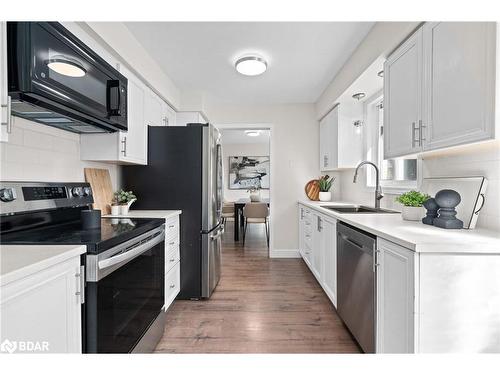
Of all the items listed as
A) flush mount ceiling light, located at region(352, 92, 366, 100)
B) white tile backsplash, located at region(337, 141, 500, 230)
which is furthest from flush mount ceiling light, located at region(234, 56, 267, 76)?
white tile backsplash, located at region(337, 141, 500, 230)

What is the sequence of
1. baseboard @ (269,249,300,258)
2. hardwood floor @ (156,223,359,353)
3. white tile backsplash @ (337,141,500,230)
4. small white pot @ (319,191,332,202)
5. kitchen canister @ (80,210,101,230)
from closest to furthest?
white tile backsplash @ (337,141,500,230) → kitchen canister @ (80,210,101,230) → hardwood floor @ (156,223,359,353) → small white pot @ (319,191,332,202) → baseboard @ (269,249,300,258)

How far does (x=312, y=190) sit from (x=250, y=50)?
2.31m

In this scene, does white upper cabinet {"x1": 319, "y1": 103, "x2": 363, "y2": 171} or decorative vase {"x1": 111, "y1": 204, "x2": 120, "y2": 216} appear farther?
white upper cabinet {"x1": 319, "y1": 103, "x2": 363, "y2": 171}

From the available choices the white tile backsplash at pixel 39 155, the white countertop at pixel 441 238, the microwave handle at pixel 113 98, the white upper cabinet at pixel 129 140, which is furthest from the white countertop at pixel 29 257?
the white countertop at pixel 441 238

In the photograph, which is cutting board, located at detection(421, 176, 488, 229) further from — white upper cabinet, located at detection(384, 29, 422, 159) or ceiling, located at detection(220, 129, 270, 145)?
ceiling, located at detection(220, 129, 270, 145)

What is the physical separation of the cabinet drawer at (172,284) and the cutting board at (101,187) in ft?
2.55

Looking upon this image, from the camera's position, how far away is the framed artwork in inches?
319

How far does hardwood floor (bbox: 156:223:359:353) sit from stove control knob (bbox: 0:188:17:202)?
4.28ft

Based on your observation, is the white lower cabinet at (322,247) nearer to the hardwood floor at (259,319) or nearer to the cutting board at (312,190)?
the hardwood floor at (259,319)

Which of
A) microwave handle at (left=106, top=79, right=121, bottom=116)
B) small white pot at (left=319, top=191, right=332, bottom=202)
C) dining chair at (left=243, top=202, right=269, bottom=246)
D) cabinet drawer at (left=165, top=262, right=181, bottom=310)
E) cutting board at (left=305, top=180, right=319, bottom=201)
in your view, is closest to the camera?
microwave handle at (left=106, top=79, right=121, bottom=116)

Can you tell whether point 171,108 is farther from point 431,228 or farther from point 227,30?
point 431,228

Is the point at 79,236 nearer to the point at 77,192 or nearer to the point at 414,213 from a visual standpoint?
the point at 77,192

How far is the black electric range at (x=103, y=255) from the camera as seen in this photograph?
116 centimetres
